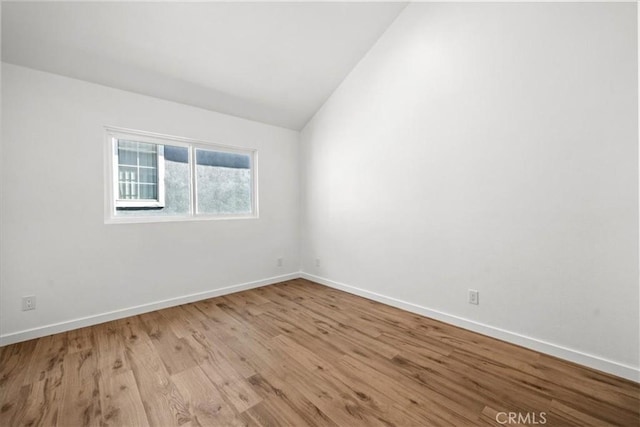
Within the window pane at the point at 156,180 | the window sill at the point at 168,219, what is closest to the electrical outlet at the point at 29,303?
the window sill at the point at 168,219

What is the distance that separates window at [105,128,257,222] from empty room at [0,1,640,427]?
0.02 metres

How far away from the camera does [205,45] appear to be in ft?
8.34

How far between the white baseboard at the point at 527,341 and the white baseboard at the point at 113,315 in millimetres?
1775

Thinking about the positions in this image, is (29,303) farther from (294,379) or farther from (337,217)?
(337,217)

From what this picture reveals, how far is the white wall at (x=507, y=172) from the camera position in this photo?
1764 millimetres

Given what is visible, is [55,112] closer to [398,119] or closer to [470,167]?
[398,119]

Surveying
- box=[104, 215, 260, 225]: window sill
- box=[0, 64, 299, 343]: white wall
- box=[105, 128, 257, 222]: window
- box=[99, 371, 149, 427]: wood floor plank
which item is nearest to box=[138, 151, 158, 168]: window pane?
box=[105, 128, 257, 222]: window

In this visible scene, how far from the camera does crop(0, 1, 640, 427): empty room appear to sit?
166cm

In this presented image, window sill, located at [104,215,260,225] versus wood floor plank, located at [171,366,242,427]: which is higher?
window sill, located at [104,215,260,225]

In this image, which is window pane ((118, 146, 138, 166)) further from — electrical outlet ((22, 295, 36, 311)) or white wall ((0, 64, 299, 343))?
electrical outlet ((22, 295, 36, 311))

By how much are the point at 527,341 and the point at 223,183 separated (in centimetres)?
356

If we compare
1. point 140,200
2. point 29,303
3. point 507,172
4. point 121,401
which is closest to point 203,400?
point 121,401

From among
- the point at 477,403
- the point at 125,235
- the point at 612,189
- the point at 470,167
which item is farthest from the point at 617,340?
the point at 125,235
